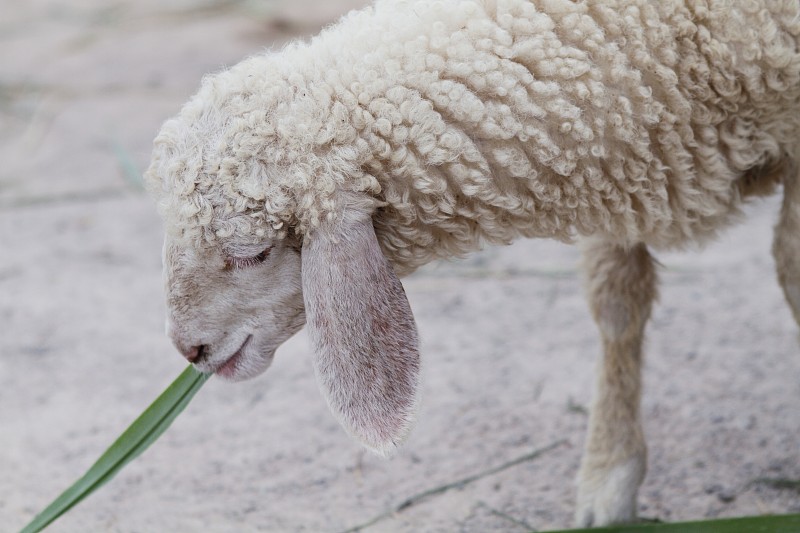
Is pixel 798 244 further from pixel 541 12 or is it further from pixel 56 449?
pixel 56 449

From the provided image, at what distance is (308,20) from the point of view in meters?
7.62

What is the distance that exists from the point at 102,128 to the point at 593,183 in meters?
4.70

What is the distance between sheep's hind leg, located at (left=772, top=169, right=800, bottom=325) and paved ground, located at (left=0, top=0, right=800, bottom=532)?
26 centimetres

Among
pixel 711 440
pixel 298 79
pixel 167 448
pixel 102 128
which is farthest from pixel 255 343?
pixel 102 128

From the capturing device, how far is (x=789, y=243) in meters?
2.59

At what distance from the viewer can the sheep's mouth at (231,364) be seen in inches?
95.1

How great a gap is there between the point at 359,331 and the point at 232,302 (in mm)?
332

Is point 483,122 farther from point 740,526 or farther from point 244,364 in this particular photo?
point 740,526

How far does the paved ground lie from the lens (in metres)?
3.12

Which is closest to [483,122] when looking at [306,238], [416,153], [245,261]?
[416,153]

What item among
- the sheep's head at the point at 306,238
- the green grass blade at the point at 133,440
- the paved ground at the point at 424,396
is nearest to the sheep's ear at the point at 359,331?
the sheep's head at the point at 306,238

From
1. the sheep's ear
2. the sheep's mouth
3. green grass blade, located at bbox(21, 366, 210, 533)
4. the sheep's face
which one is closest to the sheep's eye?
the sheep's face

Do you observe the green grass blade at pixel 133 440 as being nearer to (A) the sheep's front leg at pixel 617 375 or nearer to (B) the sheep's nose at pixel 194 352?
(B) the sheep's nose at pixel 194 352

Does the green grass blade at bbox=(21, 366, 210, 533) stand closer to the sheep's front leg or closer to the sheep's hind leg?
the sheep's front leg
